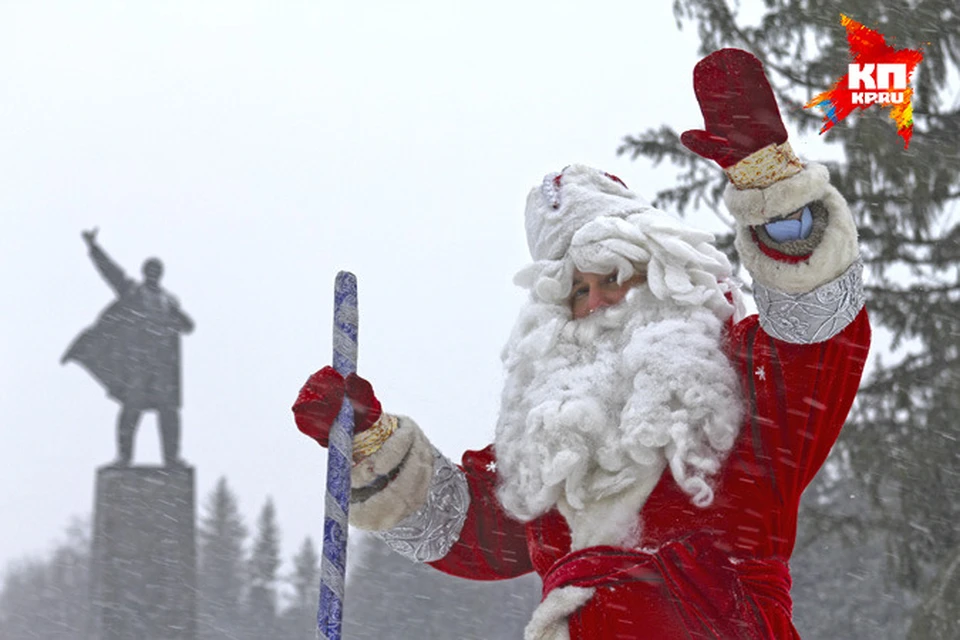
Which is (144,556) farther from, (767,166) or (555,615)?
(767,166)

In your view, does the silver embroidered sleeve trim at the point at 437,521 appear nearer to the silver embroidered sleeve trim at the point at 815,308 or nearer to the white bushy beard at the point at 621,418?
the white bushy beard at the point at 621,418

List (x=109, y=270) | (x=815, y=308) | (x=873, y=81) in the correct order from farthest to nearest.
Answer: (x=109, y=270) → (x=873, y=81) → (x=815, y=308)

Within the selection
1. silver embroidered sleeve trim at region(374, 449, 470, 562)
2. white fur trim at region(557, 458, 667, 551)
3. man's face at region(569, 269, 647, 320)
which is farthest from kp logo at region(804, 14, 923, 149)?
white fur trim at region(557, 458, 667, 551)

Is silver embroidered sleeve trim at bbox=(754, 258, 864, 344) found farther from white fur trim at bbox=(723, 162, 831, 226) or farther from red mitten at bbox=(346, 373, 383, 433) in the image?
red mitten at bbox=(346, 373, 383, 433)

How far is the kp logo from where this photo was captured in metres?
5.14

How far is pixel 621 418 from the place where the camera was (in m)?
2.84

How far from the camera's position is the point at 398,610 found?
18.2m

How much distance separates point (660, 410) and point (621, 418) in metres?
0.09

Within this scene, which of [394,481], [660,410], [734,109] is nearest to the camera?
[734,109]

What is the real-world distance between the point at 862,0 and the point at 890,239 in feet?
3.56

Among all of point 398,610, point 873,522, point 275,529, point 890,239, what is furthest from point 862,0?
point 275,529

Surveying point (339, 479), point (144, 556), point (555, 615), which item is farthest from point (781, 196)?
point (144, 556)

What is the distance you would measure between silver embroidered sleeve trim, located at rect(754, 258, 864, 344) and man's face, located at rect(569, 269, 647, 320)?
0.48 metres

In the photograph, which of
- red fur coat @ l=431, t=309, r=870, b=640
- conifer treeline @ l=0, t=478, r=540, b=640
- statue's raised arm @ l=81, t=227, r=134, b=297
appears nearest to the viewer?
red fur coat @ l=431, t=309, r=870, b=640
